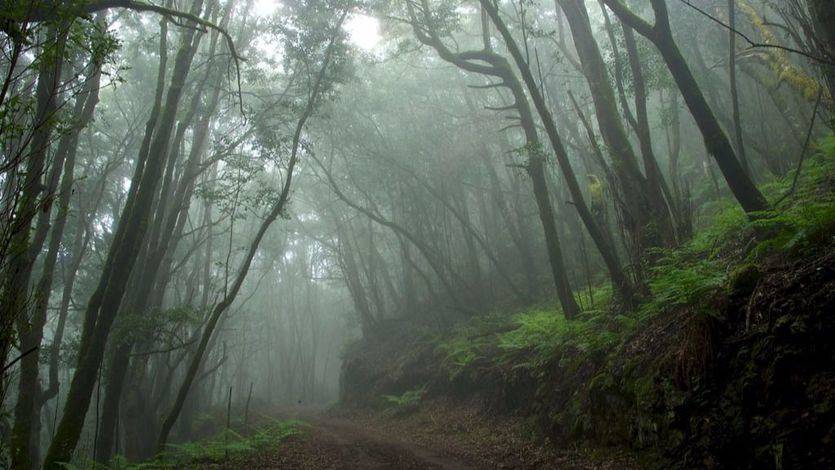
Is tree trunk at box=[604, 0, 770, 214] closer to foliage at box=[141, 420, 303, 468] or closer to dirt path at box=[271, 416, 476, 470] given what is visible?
dirt path at box=[271, 416, 476, 470]

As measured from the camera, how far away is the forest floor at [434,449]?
649 cm

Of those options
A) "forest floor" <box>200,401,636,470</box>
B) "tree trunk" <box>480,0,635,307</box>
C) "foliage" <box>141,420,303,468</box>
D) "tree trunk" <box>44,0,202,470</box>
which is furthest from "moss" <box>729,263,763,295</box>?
"tree trunk" <box>44,0,202,470</box>

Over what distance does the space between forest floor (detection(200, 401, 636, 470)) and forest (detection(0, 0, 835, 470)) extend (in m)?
0.08

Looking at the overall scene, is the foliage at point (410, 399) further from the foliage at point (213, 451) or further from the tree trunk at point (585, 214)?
the tree trunk at point (585, 214)

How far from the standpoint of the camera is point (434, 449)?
835cm

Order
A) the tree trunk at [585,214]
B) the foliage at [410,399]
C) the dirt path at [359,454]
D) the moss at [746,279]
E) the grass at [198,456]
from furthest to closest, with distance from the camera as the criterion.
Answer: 1. the foliage at [410,399]
2. the grass at [198,456]
3. the tree trunk at [585,214]
4. the dirt path at [359,454]
5. the moss at [746,279]

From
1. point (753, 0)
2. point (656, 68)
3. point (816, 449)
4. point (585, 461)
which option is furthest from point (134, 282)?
point (753, 0)

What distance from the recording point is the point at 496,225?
21.5 meters

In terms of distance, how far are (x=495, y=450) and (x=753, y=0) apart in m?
19.5

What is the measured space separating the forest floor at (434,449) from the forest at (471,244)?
0.27ft

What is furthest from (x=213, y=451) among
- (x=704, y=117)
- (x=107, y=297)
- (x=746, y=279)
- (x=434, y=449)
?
(x=704, y=117)

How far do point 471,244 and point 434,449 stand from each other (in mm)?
11365

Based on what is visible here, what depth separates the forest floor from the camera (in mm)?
6485

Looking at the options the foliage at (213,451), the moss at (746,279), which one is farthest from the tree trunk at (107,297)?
the moss at (746,279)
